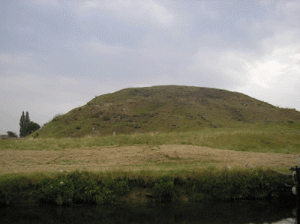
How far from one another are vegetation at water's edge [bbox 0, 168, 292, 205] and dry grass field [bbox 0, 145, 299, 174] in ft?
8.06

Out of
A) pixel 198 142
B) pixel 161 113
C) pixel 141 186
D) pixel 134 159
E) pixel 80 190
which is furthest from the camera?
pixel 161 113

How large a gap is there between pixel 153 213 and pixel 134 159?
680cm

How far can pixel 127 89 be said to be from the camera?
5672cm

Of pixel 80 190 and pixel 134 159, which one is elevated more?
pixel 134 159

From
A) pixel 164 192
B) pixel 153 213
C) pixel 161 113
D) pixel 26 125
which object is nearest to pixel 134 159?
pixel 164 192

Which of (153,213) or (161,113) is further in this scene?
(161,113)

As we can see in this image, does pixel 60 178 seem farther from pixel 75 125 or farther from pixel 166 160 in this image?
pixel 75 125

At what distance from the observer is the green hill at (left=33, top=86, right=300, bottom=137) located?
35.9 metres

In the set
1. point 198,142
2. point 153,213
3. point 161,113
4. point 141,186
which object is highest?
point 161,113

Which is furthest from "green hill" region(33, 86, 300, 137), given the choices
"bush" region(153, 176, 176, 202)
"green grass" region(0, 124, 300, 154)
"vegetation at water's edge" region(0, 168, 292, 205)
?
"bush" region(153, 176, 176, 202)

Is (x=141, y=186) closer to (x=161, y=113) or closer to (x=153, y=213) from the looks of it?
(x=153, y=213)

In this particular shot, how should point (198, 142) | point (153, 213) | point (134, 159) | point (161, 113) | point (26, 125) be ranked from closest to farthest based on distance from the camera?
point (153, 213) < point (134, 159) < point (198, 142) < point (161, 113) < point (26, 125)

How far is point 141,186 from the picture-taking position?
35.5 ft

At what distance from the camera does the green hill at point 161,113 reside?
118 feet
